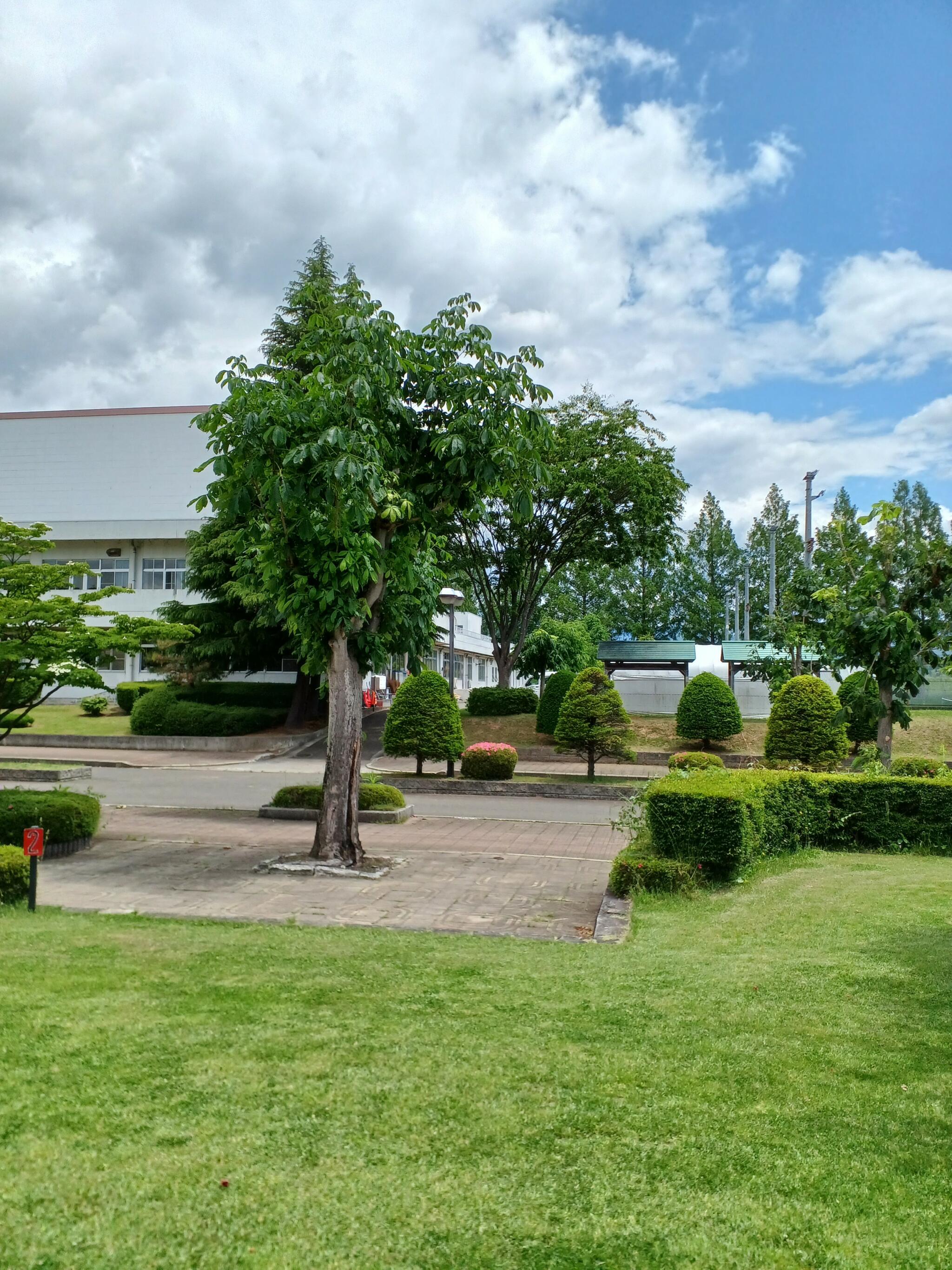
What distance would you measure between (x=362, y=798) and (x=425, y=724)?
633 centimetres

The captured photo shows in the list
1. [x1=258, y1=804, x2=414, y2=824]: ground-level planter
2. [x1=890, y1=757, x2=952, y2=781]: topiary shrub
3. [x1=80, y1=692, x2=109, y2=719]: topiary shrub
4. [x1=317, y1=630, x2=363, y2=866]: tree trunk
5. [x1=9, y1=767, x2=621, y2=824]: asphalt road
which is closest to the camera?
[x1=317, y1=630, x2=363, y2=866]: tree trunk

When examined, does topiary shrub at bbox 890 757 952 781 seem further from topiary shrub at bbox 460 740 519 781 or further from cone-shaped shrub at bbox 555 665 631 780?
topiary shrub at bbox 460 740 519 781

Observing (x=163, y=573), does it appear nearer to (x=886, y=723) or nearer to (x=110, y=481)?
(x=110, y=481)

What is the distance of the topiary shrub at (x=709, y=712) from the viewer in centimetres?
2900

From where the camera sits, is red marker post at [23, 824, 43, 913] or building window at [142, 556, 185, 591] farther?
building window at [142, 556, 185, 591]

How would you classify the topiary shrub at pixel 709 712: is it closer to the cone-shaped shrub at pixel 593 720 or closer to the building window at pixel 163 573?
the cone-shaped shrub at pixel 593 720

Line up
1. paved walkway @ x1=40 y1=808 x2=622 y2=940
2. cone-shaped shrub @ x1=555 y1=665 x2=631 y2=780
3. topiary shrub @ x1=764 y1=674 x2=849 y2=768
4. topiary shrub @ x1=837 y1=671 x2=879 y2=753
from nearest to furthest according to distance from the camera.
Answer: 1. paved walkway @ x1=40 y1=808 x2=622 y2=940
2. topiary shrub @ x1=837 y1=671 x2=879 y2=753
3. topiary shrub @ x1=764 y1=674 x2=849 y2=768
4. cone-shaped shrub @ x1=555 y1=665 x2=631 y2=780

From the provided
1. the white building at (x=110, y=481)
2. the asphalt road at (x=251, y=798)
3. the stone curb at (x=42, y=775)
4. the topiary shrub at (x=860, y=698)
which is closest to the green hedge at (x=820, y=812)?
the topiary shrub at (x=860, y=698)

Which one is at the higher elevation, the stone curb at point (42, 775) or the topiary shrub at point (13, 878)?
the topiary shrub at point (13, 878)

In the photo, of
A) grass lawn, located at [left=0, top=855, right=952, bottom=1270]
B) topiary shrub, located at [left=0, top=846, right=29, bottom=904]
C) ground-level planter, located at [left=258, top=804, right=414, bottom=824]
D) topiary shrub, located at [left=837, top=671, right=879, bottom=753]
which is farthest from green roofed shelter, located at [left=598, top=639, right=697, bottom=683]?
grass lawn, located at [left=0, top=855, right=952, bottom=1270]

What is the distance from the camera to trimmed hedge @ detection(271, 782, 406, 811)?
1565 centimetres

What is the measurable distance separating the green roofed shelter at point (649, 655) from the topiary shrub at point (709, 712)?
8.72 m

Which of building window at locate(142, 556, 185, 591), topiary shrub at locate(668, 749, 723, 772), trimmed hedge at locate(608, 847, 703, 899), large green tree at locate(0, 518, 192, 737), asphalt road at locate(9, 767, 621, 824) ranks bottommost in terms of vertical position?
asphalt road at locate(9, 767, 621, 824)

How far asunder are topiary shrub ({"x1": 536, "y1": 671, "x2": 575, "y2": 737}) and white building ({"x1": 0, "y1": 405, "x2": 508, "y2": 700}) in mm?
14994
